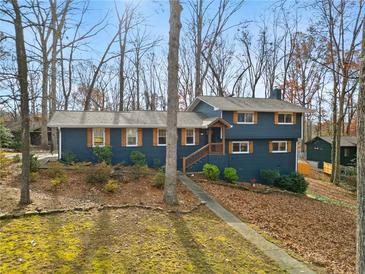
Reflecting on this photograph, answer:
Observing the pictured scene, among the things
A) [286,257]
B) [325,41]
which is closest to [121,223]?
[286,257]

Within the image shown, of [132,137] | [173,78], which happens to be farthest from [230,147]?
[173,78]

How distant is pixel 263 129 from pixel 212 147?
172 inches

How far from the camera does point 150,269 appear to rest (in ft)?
15.4

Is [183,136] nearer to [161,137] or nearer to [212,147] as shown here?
[161,137]

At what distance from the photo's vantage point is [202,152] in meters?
18.3

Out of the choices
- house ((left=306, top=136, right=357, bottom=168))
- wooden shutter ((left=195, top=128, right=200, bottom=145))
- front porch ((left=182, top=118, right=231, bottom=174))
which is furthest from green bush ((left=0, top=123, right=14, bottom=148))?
house ((left=306, top=136, right=357, bottom=168))

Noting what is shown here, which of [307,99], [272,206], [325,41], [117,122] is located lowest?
[272,206]

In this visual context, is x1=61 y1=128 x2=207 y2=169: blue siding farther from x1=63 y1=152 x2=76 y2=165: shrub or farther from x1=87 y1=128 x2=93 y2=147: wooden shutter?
x1=63 y1=152 x2=76 y2=165: shrub

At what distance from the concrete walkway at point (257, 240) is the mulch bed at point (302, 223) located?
0.43 m

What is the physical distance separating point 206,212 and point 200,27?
24104 mm

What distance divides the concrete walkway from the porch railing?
587 cm

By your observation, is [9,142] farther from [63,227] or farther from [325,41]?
[325,41]

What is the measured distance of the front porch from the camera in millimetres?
17805

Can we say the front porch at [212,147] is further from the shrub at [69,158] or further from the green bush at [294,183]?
the shrub at [69,158]
